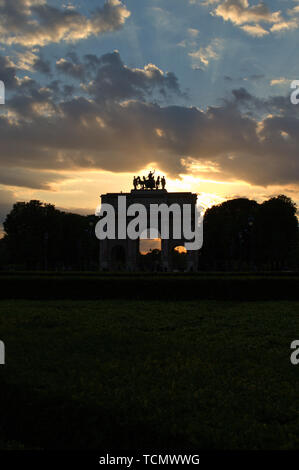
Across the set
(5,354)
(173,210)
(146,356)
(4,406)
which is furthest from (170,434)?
(173,210)

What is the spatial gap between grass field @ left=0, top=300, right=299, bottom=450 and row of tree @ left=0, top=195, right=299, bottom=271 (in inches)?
1657

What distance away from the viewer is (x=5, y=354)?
8.08m

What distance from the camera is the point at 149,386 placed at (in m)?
6.29

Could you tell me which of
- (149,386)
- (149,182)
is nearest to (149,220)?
(149,182)

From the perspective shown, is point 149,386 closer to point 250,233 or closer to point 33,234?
point 250,233

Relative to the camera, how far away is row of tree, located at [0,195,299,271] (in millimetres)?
60750

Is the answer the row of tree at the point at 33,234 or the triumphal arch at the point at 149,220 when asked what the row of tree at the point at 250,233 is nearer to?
the triumphal arch at the point at 149,220

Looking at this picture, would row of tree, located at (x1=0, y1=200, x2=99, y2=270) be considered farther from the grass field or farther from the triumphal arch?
the grass field

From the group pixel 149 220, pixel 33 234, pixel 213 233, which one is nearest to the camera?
pixel 33 234

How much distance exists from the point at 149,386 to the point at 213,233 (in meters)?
70.3

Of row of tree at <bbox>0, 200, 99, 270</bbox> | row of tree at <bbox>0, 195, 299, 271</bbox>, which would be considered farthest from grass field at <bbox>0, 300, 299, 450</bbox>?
row of tree at <bbox>0, 200, 99, 270</bbox>

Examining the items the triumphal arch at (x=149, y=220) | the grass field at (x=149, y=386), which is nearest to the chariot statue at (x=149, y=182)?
the triumphal arch at (x=149, y=220)

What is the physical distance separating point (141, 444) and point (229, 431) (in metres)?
0.93

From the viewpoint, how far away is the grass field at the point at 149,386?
4.95m
